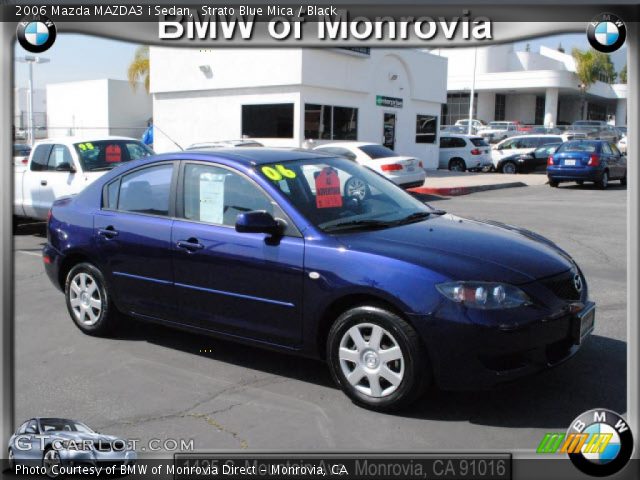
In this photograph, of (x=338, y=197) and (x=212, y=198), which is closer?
(x=338, y=197)

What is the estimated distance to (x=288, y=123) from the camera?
2184 cm

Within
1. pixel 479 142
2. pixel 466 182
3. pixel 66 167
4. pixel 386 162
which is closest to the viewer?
pixel 66 167

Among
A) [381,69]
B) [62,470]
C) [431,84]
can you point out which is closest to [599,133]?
[431,84]

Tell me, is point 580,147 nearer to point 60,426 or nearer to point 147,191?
point 147,191

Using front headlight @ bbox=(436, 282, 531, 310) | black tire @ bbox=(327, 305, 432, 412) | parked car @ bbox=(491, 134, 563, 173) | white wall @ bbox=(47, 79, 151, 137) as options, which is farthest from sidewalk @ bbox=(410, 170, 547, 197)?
white wall @ bbox=(47, 79, 151, 137)

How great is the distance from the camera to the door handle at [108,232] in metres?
5.62

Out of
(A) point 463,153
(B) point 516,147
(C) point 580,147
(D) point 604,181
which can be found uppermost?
(B) point 516,147

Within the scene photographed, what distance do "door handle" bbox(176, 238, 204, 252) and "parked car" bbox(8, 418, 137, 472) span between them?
5.41 feet

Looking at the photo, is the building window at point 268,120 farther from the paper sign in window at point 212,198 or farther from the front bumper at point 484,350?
the front bumper at point 484,350

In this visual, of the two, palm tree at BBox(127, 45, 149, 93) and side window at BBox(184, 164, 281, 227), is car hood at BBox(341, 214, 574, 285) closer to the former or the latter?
side window at BBox(184, 164, 281, 227)

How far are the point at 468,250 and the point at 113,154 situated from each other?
27.1 feet

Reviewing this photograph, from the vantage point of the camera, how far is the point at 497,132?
42219 millimetres

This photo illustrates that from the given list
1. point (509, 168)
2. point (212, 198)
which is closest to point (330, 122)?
point (509, 168)

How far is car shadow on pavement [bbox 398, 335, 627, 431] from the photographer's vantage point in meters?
4.24
